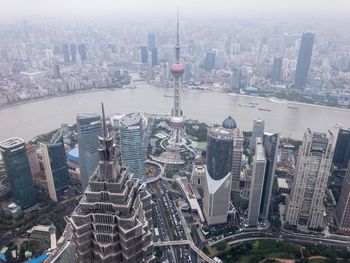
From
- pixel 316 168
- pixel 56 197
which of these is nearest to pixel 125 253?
pixel 316 168

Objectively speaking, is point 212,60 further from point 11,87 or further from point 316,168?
point 316,168

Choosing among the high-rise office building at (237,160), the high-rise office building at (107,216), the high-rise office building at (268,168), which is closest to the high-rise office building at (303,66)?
the high-rise office building at (237,160)

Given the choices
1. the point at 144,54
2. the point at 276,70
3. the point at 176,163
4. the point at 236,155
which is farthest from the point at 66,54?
the point at 236,155

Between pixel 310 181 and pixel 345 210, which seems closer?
pixel 310 181

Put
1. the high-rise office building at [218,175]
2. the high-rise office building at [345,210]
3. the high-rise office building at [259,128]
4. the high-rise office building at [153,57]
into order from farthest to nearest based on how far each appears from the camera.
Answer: the high-rise office building at [153,57]
the high-rise office building at [259,128]
the high-rise office building at [218,175]
the high-rise office building at [345,210]

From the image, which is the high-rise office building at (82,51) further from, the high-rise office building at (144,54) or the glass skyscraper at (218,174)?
the glass skyscraper at (218,174)

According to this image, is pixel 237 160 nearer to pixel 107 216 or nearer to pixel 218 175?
pixel 218 175

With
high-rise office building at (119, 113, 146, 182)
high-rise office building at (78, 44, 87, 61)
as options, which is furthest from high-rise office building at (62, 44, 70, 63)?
high-rise office building at (119, 113, 146, 182)
